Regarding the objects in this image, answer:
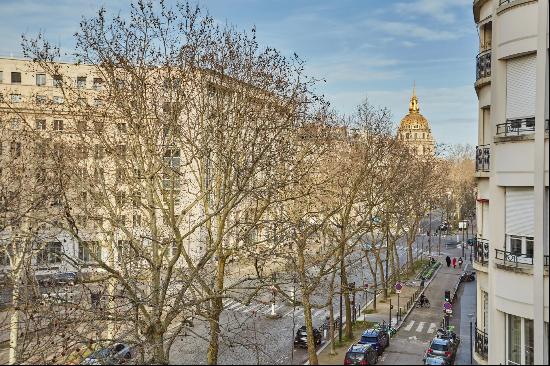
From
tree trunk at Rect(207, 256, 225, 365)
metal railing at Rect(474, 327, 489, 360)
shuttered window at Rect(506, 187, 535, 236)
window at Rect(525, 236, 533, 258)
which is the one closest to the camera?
shuttered window at Rect(506, 187, 535, 236)

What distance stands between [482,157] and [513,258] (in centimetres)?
410

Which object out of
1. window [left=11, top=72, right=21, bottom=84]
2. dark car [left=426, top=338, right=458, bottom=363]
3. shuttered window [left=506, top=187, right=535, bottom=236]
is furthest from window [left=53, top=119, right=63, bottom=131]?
window [left=11, top=72, right=21, bottom=84]

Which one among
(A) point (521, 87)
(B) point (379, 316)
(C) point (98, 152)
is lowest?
(B) point (379, 316)

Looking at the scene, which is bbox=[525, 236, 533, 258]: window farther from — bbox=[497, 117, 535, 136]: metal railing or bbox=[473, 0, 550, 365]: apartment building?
bbox=[497, 117, 535, 136]: metal railing

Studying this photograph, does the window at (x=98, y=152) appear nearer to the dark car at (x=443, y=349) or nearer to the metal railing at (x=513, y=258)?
the metal railing at (x=513, y=258)

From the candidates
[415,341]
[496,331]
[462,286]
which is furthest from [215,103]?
[462,286]

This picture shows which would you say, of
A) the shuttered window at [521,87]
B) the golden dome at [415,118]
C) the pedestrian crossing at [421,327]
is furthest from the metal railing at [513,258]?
the golden dome at [415,118]

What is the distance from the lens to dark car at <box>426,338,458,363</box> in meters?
24.4

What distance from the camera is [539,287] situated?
10719 mm

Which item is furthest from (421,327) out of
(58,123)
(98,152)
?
(98,152)

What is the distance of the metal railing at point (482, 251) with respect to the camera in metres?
14.4

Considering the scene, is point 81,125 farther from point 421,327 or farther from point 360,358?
point 421,327

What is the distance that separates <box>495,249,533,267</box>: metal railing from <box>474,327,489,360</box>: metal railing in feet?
9.87

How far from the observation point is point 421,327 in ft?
112
